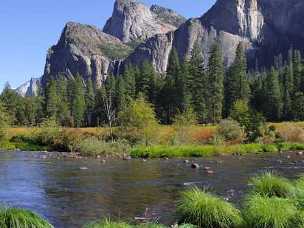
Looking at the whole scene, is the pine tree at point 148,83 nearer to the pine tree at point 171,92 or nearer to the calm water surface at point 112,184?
the pine tree at point 171,92

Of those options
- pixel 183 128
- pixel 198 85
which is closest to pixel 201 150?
pixel 183 128

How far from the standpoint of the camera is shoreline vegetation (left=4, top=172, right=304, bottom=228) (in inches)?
472

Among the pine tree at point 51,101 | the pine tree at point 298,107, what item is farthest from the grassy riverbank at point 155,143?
the pine tree at point 51,101

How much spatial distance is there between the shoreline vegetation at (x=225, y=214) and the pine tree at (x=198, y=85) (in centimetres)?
8777

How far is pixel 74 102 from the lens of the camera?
137 m

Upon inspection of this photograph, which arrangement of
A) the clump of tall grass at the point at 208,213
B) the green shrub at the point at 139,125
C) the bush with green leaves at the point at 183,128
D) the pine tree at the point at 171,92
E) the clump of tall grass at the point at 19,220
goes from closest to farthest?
the clump of tall grass at the point at 19,220 → the clump of tall grass at the point at 208,213 → the green shrub at the point at 139,125 → the bush with green leaves at the point at 183,128 → the pine tree at the point at 171,92

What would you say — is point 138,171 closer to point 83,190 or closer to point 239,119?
point 83,190

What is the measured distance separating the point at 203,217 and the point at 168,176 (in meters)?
22.1

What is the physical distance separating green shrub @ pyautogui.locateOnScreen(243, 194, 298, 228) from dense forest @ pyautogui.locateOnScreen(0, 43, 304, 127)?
84065 millimetres

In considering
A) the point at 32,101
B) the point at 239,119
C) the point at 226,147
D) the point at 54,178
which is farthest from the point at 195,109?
the point at 54,178

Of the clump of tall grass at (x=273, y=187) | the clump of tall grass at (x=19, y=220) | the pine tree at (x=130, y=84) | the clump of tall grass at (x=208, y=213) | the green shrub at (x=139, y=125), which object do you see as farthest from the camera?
the pine tree at (x=130, y=84)

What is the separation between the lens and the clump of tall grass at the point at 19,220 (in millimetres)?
11625

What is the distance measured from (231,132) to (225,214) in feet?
184

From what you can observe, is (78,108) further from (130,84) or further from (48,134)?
(48,134)
